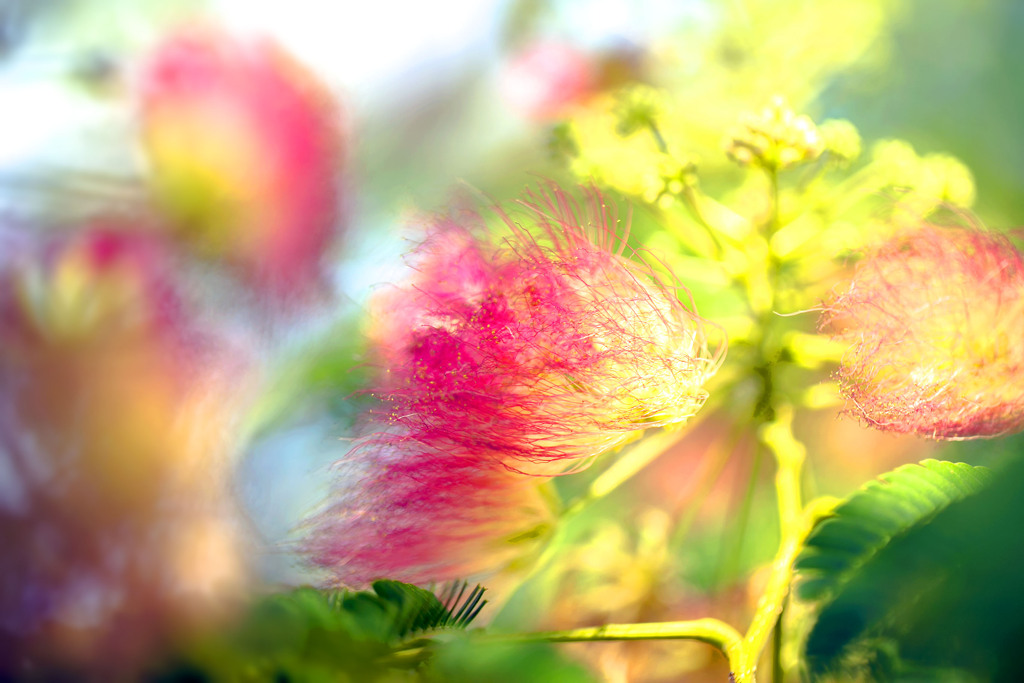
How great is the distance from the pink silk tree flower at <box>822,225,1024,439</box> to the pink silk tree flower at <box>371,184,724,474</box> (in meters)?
0.07

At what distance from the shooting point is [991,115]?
519 mm

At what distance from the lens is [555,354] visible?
308 mm

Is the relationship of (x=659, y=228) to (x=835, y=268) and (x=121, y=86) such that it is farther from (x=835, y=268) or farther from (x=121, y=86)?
(x=121, y=86)

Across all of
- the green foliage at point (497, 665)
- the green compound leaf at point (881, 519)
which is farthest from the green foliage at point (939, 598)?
the green foliage at point (497, 665)

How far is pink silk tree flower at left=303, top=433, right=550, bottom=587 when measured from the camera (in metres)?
0.35

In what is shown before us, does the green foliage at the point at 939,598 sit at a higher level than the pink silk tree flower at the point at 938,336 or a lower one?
lower

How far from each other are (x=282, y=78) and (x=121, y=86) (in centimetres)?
13

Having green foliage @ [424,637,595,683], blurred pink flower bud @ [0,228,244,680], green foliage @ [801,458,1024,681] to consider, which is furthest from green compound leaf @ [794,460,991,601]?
blurred pink flower bud @ [0,228,244,680]

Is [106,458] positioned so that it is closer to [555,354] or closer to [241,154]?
[241,154]

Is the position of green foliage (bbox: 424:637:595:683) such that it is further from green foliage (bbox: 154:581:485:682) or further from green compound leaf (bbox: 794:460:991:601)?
green compound leaf (bbox: 794:460:991:601)

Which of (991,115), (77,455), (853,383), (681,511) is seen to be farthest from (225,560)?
(991,115)

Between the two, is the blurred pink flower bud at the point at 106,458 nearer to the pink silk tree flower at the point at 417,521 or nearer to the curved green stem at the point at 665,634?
the pink silk tree flower at the point at 417,521

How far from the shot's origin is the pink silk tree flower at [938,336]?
283mm

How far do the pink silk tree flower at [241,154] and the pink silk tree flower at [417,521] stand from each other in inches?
11.5
